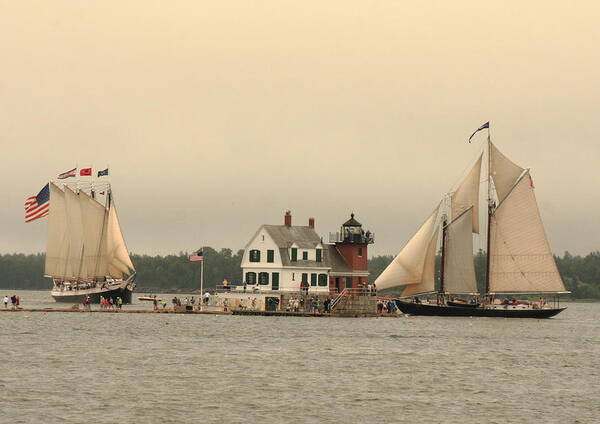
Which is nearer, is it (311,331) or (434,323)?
(311,331)

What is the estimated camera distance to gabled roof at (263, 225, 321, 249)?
108 m

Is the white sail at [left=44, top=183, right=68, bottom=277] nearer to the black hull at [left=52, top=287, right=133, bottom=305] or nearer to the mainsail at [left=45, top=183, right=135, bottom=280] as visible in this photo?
the mainsail at [left=45, top=183, right=135, bottom=280]

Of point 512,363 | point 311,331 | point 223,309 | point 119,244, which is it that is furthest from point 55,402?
point 119,244

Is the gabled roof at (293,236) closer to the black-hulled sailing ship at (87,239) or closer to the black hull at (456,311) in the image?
the black hull at (456,311)

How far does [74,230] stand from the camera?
14700cm

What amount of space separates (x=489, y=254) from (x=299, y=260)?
1813cm

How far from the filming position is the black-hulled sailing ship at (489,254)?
106m

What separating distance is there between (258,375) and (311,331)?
2977cm

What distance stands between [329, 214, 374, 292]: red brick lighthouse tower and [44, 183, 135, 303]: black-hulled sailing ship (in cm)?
4149

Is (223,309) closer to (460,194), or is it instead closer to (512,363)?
(460,194)

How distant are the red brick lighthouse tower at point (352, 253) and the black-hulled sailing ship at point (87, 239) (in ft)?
136

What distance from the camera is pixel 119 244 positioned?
146 meters

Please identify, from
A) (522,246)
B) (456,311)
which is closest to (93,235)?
(456,311)

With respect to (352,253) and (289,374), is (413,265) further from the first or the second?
(289,374)
